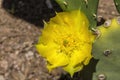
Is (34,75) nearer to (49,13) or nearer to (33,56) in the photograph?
(33,56)

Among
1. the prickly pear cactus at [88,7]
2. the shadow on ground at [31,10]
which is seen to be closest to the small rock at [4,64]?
the shadow on ground at [31,10]

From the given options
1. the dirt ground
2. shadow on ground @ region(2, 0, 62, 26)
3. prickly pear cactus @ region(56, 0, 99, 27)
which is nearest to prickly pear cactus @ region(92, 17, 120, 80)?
prickly pear cactus @ region(56, 0, 99, 27)

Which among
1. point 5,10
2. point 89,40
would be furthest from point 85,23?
point 5,10

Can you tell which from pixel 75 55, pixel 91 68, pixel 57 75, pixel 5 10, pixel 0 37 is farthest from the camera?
pixel 5 10

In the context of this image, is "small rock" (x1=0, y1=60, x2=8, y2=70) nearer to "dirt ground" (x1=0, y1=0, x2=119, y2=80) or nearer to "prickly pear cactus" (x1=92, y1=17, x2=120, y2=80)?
"dirt ground" (x1=0, y1=0, x2=119, y2=80)

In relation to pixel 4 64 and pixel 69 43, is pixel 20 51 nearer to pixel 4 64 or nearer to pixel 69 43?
pixel 4 64

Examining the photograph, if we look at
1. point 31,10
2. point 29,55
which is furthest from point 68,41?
point 31,10

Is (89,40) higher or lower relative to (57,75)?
higher
